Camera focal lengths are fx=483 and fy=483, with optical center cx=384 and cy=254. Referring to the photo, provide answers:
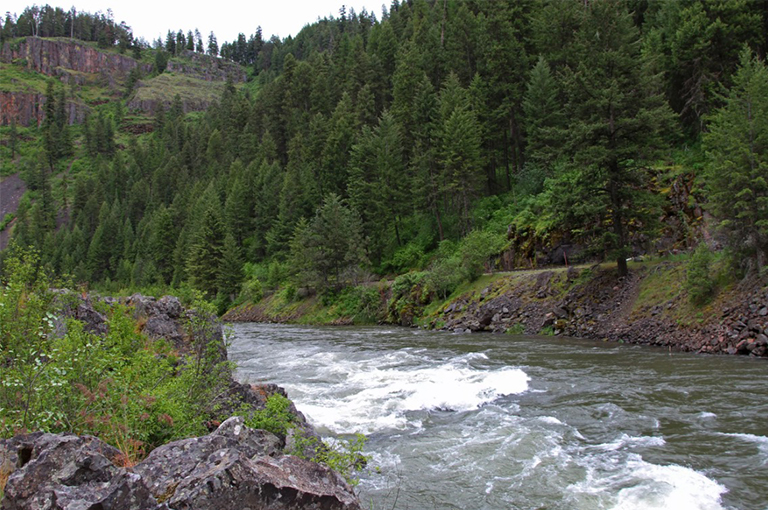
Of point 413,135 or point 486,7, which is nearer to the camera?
point 413,135

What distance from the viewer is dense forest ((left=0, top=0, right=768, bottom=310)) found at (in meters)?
23.9

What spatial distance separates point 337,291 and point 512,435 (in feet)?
118

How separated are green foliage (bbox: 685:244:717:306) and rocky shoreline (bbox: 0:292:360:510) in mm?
18996

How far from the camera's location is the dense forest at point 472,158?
942 inches

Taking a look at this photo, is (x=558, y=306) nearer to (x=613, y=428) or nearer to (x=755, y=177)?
(x=755, y=177)

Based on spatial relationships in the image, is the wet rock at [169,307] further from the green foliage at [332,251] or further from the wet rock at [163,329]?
the green foliage at [332,251]

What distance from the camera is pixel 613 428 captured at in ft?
31.1

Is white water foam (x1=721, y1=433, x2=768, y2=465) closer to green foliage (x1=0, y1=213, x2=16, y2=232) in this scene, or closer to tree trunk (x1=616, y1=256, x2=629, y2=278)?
tree trunk (x1=616, y1=256, x2=629, y2=278)

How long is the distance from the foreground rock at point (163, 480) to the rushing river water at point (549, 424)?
3002mm

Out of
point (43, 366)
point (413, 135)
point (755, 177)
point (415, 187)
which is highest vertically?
point (413, 135)

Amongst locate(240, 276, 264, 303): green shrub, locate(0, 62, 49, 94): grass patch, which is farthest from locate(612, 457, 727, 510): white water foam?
locate(0, 62, 49, 94): grass patch

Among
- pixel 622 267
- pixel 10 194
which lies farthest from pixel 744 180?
pixel 10 194

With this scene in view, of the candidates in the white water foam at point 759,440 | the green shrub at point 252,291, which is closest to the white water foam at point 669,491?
the white water foam at point 759,440

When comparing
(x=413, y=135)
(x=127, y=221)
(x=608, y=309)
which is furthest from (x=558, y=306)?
(x=127, y=221)
